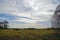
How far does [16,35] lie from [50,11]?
704 millimetres

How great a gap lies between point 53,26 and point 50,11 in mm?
260

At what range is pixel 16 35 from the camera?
111 inches

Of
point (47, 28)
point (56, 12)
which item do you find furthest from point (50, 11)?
point (47, 28)

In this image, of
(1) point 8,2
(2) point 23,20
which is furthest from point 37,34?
(1) point 8,2

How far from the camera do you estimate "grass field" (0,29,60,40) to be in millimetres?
2801

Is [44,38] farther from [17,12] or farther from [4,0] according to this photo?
[4,0]

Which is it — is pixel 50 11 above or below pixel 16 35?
above

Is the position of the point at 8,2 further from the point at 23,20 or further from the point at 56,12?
the point at 56,12

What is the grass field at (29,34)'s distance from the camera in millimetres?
2801

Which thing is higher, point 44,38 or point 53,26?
point 53,26

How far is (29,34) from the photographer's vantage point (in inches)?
111

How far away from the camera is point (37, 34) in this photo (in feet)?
9.35

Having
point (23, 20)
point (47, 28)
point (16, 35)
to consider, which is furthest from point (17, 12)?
point (47, 28)

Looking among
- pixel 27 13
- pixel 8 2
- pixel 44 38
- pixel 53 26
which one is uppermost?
pixel 8 2
